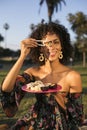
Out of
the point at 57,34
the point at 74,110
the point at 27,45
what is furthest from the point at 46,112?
the point at 57,34

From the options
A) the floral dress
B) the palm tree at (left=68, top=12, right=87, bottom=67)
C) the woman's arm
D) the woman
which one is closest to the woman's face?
the woman

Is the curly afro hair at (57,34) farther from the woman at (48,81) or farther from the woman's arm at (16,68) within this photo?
the woman's arm at (16,68)

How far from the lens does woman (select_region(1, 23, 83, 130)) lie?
289 centimetres

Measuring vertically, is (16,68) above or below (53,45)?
below

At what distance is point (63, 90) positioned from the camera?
2.94m

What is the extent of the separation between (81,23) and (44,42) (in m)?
52.6

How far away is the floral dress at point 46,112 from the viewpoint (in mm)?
2869

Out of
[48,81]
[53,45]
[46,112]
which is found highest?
[53,45]

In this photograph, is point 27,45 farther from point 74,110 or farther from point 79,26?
point 79,26

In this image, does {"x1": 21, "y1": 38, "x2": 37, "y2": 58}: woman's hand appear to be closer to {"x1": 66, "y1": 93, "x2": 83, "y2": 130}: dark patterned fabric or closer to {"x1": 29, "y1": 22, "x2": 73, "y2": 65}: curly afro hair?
{"x1": 29, "y1": 22, "x2": 73, "y2": 65}: curly afro hair

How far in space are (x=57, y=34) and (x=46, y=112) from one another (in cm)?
63

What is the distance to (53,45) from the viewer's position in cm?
306

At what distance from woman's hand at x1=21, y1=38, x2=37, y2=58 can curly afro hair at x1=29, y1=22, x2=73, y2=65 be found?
0.10 meters

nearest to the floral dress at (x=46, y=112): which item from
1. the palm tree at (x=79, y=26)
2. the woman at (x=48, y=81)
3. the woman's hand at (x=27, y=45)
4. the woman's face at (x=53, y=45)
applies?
the woman at (x=48, y=81)
